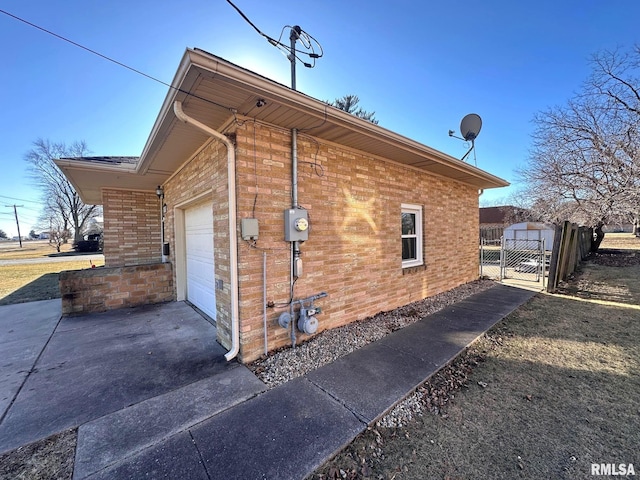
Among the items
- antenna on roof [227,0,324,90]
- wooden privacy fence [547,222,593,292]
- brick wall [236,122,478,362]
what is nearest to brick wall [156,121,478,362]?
brick wall [236,122,478,362]

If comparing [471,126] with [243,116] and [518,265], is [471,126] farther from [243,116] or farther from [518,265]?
[243,116]

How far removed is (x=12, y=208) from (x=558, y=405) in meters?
64.7

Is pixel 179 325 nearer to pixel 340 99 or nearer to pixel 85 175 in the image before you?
pixel 85 175

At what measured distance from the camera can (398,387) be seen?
2.72m

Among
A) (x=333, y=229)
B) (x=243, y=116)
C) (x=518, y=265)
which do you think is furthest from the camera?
(x=518, y=265)

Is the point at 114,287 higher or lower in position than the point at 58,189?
lower

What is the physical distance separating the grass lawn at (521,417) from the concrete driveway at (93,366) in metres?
1.53

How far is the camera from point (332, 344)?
3736 millimetres

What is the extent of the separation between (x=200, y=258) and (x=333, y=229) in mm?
2885

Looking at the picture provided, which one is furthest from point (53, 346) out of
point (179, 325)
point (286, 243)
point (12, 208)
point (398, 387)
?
point (12, 208)

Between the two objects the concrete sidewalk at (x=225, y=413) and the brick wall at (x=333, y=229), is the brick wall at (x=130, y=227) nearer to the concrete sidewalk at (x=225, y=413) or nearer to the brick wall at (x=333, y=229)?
the concrete sidewalk at (x=225, y=413)

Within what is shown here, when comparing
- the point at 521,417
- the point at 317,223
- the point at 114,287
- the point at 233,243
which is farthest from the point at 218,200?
the point at 521,417

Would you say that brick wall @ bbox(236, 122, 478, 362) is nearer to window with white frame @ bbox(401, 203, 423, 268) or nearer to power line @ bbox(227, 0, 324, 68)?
window with white frame @ bbox(401, 203, 423, 268)

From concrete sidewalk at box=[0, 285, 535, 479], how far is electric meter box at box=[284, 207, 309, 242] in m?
1.71
